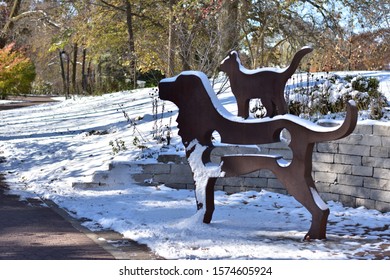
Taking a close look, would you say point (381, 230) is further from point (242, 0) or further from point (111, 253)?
point (242, 0)

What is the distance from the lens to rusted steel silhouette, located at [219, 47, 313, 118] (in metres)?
6.98

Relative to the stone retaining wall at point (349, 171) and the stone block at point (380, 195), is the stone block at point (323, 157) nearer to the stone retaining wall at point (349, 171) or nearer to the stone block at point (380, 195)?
the stone retaining wall at point (349, 171)

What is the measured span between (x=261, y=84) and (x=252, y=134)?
64 centimetres

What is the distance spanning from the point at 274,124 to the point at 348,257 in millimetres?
1719

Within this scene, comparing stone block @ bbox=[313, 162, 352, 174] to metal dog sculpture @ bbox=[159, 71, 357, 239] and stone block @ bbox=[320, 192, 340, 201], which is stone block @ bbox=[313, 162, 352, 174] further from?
metal dog sculpture @ bbox=[159, 71, 357, 239]

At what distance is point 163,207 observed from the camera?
855 centimetres

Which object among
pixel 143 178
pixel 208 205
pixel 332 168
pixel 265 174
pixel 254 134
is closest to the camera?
pixel 254 134

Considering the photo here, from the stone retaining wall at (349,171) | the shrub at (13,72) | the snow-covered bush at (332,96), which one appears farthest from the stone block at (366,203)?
the shrub at (13,72)

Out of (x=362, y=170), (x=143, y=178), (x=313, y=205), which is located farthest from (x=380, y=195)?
(x=143, y=178)

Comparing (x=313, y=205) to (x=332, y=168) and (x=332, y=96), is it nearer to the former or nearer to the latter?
(x=332, y=168)

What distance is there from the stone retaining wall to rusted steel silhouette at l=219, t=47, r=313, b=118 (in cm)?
188

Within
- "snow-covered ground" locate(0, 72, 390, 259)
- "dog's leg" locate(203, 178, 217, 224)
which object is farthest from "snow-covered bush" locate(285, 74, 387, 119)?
"dog's leg" locate(203, 178, 217, 224)

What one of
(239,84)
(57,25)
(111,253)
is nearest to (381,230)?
(239,84)

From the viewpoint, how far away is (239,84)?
290 inches
